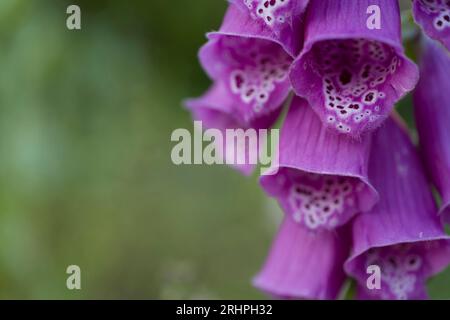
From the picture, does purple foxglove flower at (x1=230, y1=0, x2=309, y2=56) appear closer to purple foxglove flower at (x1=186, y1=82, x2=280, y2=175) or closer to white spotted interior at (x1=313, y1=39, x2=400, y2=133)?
white spotted interior at (x1=313, y1=39, x2=400, y2=133)

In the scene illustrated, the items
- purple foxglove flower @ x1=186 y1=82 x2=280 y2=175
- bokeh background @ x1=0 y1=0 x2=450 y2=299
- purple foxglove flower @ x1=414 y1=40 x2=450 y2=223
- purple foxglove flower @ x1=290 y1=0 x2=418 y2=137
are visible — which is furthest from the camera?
bokeh background @ x1=0 y1=0 x2=450 y2=299

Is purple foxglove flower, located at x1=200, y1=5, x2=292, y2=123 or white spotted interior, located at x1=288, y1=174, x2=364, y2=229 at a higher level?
purple foxglove flower, located at x1=200, y1=5, x2=292, y2=123

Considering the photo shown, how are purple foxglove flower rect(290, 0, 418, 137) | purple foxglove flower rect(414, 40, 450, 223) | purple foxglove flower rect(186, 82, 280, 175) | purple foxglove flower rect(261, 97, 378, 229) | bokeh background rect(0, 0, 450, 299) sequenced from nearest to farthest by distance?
1. purple foxglove flower rect(290, 0, 418, 137)
2. purple foxglove flower rect(261, 97, 378, 229)
3. purple foxglove flower rect(414, 40, 450, 223)
4. purple foxglove flower rect(186, 82, 280, 175)
5. bokeh background rect(0, 0, 450, 299)

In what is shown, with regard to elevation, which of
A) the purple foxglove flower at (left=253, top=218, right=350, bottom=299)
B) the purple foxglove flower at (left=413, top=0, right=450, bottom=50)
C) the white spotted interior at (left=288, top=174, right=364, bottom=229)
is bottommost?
the purple foxglove flower at (left=253, top=218, right=350, bottom=299)

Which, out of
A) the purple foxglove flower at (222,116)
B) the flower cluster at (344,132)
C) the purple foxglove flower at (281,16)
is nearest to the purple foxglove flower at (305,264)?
the flower cluster at (344,132)

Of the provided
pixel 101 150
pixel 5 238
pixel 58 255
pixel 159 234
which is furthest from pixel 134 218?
pixel 5 238

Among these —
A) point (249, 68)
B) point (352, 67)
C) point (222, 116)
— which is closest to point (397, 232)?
point (352, 67)

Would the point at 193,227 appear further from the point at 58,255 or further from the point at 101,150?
the point at 58,255

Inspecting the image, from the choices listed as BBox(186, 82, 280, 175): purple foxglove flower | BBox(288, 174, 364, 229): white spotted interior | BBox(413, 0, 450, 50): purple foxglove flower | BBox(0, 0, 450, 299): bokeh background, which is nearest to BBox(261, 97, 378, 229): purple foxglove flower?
BBox(288, 174, 364, 229): white spotted interior
